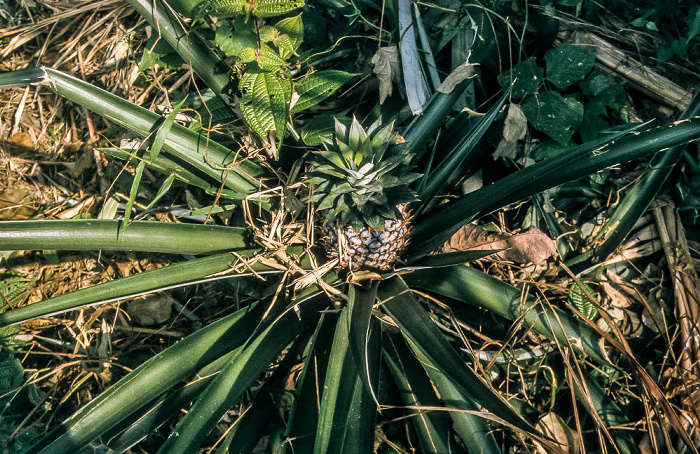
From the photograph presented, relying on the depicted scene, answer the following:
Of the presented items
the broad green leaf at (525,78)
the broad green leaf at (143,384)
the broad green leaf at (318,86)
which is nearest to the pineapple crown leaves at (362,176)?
the broad green leaf at (318,86)

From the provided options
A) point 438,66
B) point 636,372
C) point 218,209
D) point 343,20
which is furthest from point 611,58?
point 218,209

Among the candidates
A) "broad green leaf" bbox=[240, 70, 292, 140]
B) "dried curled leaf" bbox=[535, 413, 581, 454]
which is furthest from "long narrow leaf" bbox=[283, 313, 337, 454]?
"dried curled leaf" bbox=[535, 413, 581, 454]

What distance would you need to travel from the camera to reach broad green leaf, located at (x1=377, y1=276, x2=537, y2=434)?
→ 1.00m

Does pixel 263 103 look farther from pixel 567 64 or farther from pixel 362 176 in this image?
pixel 567 64

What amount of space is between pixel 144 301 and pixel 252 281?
0.50 metres

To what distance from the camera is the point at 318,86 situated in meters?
1.54

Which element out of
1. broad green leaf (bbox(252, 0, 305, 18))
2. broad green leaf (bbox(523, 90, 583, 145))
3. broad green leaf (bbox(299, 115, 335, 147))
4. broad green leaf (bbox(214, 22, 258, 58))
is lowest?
broad green leaf (bbox(523, 90, 583, 145))

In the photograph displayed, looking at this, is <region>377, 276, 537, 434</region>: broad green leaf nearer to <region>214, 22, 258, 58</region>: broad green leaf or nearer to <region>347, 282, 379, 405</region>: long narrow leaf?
<region>347, 282, 379, 405</region>: long narrow leaf

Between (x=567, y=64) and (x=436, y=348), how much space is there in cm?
123

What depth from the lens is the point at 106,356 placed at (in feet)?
5.91

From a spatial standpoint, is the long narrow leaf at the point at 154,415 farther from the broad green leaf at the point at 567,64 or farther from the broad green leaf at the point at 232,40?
the broad green leaf at the point at 567,64

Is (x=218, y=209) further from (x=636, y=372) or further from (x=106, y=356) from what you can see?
(x=636, y=372)

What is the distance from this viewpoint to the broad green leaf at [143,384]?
3.82ft

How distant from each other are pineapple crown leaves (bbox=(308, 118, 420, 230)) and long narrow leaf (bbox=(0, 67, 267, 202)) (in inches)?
13.3
